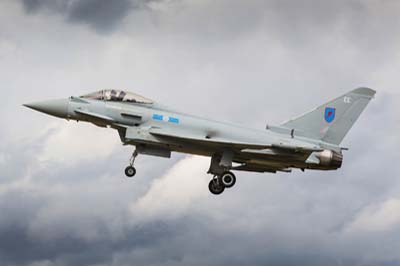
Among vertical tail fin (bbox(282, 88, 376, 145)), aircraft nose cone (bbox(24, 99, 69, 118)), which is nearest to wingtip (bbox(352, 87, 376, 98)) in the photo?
vertical tail fin (bbox(282, 88, 376, 145))

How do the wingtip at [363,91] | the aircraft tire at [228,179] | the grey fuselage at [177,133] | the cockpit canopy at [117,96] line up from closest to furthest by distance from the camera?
the grey fuselage at [177,133] → the cockpit canopy at [117,96] → the aircraft tire at [228,179] → the wingtip at [363,91]

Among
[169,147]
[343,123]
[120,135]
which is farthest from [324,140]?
[120,135]

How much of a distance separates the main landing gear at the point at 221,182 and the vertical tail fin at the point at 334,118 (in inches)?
147

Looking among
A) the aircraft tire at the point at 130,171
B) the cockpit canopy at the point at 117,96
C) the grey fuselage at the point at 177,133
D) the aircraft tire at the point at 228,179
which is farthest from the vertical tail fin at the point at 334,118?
the aircraft tire at the point at 130,171

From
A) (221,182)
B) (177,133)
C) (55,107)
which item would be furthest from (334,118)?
(55,107)

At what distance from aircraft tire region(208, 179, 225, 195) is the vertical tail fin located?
441 centimetres

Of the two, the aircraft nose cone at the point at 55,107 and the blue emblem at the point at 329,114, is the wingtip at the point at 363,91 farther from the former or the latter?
the aircraft nose cone at the point at 55,107

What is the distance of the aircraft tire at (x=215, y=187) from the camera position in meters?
36.9

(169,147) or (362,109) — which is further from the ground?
(362,109)

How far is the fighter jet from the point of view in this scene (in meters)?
34.2

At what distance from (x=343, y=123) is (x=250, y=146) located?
5605 millimetres

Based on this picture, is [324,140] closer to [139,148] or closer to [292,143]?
[292,143]

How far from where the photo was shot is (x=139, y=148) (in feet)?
113

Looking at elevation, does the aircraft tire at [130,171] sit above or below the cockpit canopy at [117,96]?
below
